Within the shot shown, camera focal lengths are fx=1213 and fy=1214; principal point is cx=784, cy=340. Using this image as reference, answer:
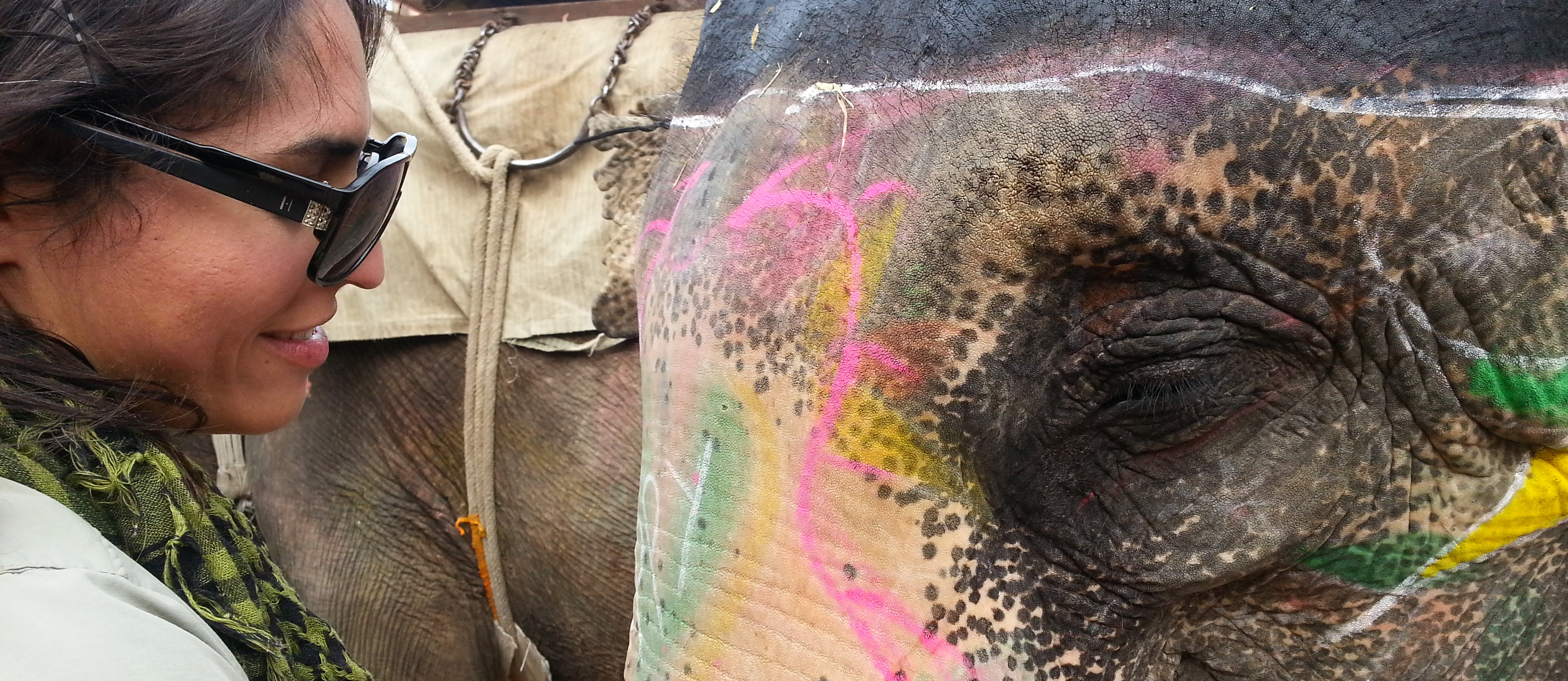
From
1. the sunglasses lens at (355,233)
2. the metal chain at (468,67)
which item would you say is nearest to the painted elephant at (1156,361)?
the sunglasses lens at (355,233)

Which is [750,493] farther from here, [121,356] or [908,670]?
[121,356]

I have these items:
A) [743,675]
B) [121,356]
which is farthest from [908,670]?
[121,356]

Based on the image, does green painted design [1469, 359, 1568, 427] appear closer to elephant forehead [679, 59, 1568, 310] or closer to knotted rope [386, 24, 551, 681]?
elephant forehead [679, 59, 1568, 310]

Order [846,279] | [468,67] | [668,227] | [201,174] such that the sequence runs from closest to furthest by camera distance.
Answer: [201,174], [846,279], [668,227], [468,67]

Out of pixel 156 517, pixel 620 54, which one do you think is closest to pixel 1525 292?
pixel 156 517

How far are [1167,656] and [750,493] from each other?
44cm

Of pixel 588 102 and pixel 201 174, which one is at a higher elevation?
pixel 588 102

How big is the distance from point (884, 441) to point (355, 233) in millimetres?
573

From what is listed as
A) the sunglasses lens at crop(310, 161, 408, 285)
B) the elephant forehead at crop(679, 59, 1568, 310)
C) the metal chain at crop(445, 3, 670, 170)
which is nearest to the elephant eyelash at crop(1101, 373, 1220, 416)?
the elephant forehead at crop(679, 59, 1568, 310)

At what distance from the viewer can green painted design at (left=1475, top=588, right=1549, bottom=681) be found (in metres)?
1.15

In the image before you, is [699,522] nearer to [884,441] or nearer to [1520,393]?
[884,441]

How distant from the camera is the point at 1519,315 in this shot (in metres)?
1.05

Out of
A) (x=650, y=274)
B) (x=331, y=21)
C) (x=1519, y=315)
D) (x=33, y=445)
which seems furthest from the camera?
(x=650, y=274)

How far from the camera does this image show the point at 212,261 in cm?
107
